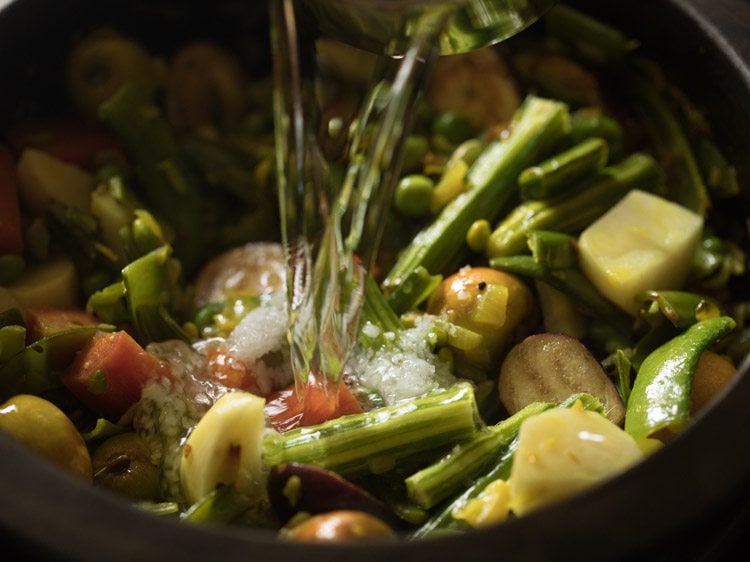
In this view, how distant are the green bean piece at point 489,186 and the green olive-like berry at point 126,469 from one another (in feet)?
2.04

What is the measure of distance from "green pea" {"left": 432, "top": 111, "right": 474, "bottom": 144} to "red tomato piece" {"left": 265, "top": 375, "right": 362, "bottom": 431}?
809mm

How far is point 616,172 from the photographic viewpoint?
6.94ft

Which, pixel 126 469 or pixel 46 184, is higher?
pixel 46 184

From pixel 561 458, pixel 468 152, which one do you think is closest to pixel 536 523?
pixel 561 458

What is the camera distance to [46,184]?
81.0 inches

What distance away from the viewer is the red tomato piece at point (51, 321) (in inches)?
70.5

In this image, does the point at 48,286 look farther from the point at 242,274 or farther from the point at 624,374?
the point at 624,374

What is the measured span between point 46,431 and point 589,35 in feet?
4.97

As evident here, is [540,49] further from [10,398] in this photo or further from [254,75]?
[10,398]

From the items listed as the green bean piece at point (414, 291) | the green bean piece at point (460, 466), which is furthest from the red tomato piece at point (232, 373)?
the green bean piece at point (460, 466)

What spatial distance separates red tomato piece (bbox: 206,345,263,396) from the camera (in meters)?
1.85

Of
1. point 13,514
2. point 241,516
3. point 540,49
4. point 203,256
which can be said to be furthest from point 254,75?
point 13,514

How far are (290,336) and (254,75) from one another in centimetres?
101

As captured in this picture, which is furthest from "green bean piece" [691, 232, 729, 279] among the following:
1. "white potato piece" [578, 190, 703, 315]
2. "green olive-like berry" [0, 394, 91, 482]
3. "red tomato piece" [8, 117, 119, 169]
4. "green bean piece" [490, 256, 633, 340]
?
"red tomato piece" [8, 117, 119, 169]
